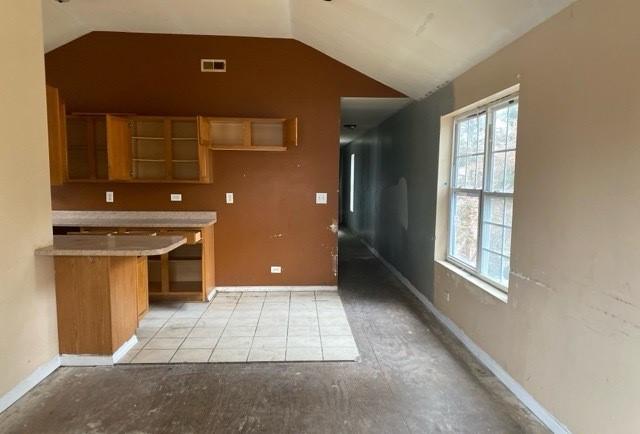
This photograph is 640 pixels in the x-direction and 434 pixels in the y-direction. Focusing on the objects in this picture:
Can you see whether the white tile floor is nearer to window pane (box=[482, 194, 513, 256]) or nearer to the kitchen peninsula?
the kitchen peninsula

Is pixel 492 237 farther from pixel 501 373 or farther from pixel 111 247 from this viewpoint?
pixel 111 247

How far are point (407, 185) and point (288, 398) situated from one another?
3153 millimetres

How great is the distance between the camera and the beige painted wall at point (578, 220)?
1.65 meters

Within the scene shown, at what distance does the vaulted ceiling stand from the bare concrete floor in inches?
89.1

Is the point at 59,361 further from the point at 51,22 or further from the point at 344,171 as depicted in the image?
the point at 344,171

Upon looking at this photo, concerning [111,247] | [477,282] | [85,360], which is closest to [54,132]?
[111,247]

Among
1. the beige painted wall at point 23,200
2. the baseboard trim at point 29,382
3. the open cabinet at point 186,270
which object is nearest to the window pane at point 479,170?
the open cabinet at point 186,270

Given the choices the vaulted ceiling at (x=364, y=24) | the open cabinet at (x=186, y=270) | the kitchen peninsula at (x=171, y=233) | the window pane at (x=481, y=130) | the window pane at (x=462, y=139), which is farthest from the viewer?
the open cabinet at (x=186, y=270)

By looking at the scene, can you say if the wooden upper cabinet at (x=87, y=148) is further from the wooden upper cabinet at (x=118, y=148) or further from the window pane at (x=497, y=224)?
the window pane at (x=497, y=224)

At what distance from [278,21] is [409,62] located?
146cm

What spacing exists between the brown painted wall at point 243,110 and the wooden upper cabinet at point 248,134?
0.14 m

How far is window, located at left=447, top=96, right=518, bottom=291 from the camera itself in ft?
9.12

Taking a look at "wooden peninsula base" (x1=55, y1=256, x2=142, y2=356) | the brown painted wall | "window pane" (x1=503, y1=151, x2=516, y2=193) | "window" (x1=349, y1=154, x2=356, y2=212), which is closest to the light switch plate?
the brown painted wall

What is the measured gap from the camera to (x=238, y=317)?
150 inches
